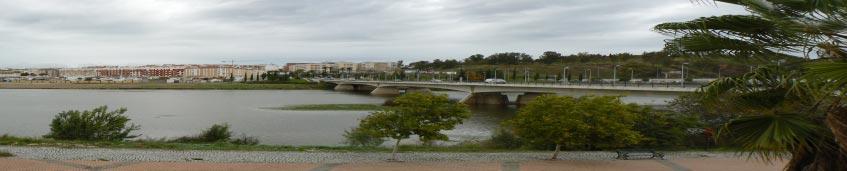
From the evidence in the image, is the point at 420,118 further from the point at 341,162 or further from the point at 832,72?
the point at 832,72

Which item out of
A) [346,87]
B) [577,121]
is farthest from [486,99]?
[346,87]

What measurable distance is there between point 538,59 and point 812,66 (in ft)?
487

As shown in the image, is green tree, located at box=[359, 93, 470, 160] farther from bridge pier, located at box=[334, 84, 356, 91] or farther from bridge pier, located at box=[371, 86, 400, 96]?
bridge pier, located at box=[334, 84, 356, 91]

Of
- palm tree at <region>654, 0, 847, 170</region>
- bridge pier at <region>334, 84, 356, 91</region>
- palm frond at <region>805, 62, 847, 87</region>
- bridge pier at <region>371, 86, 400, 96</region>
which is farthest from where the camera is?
bridge pier at <region>334, 84, 356, 91</region>

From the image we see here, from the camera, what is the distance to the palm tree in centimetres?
509

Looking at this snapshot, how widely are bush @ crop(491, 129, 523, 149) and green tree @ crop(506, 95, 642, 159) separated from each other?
395 centimetres

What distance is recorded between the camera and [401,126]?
15.9 m

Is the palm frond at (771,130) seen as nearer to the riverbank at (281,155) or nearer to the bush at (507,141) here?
the riverbank at (281,155)

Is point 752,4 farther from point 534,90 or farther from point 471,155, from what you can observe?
point 534,90

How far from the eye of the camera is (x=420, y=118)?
51.8ft

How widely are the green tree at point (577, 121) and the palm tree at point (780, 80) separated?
894cm

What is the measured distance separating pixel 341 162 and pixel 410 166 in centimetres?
164

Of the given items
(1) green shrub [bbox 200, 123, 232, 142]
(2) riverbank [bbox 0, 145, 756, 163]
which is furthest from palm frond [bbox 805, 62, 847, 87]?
(1) green shrub [bbox 200, 123, 232, 142]

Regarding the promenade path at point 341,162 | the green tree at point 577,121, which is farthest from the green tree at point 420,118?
the green tree at point 577,121
